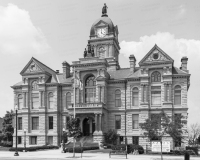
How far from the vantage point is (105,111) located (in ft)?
182

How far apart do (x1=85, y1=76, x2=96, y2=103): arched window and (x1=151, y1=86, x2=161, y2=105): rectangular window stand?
37.8 feet

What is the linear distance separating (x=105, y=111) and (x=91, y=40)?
2062 centimetres

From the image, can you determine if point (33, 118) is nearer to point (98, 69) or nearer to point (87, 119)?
point (87, 119)

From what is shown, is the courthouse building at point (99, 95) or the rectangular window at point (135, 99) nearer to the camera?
the courthouse building at point (99, 95)

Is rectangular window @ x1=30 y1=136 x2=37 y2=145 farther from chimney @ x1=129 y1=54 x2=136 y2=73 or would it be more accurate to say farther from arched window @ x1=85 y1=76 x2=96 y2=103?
chimney @ x1=129 y1=54 x2=136 y2=73

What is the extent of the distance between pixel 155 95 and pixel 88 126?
14.2 m

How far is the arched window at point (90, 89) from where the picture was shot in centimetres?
5841

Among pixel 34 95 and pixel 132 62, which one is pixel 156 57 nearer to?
pixel 132 62

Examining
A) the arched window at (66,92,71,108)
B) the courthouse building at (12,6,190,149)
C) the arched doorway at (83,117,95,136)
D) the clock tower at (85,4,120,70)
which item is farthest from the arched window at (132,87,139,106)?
the clock tower at (85,4,120,70)

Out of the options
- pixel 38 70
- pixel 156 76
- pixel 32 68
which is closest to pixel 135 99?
pixel 156 76

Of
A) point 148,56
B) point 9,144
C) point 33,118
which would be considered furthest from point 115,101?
point 9,144

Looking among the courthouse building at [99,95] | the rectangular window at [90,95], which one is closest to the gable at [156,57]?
the courthouse building at [99,95]

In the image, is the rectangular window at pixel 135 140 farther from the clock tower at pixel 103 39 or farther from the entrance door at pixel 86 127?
the clock tower at pixel 103 39

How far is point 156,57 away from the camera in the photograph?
53.8 metres
